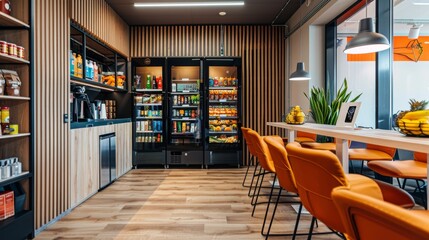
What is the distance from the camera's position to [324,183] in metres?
1.25

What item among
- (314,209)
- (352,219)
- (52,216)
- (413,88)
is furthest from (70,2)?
(413,88)

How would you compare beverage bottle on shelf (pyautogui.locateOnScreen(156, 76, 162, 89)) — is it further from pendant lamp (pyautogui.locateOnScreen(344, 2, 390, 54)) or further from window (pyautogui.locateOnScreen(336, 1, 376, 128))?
pendant lamp (pyautogui.locateOnScreen(344, 2, 390, 54))

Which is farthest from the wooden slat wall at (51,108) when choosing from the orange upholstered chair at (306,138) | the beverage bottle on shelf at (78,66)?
the orange upholstered chair at (306,138)

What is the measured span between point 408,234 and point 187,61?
5.39 metres

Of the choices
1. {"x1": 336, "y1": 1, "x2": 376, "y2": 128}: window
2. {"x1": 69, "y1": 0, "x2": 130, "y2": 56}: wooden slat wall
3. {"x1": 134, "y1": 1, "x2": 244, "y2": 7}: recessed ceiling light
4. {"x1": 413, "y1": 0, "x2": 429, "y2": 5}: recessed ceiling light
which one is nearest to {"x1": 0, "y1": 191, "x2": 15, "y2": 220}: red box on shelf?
{"x1": 69, "y1": 0, "x2": 130, "y2": 56}: wooden slat wall

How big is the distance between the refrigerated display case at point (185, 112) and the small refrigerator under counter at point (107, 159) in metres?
1.35

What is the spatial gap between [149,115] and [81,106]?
6.63 ft

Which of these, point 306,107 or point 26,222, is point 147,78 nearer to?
point 306,107

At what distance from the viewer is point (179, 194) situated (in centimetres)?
390

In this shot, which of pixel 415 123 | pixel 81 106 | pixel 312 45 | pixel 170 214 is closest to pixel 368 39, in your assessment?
pixel 415 123

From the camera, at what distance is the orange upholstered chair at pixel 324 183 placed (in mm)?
1189

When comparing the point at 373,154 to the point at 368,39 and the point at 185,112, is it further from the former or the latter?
the point at 185,112

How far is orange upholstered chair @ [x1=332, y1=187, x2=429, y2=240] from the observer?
55 cm

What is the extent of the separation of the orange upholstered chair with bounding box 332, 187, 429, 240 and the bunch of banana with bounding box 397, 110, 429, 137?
41.1 inches
